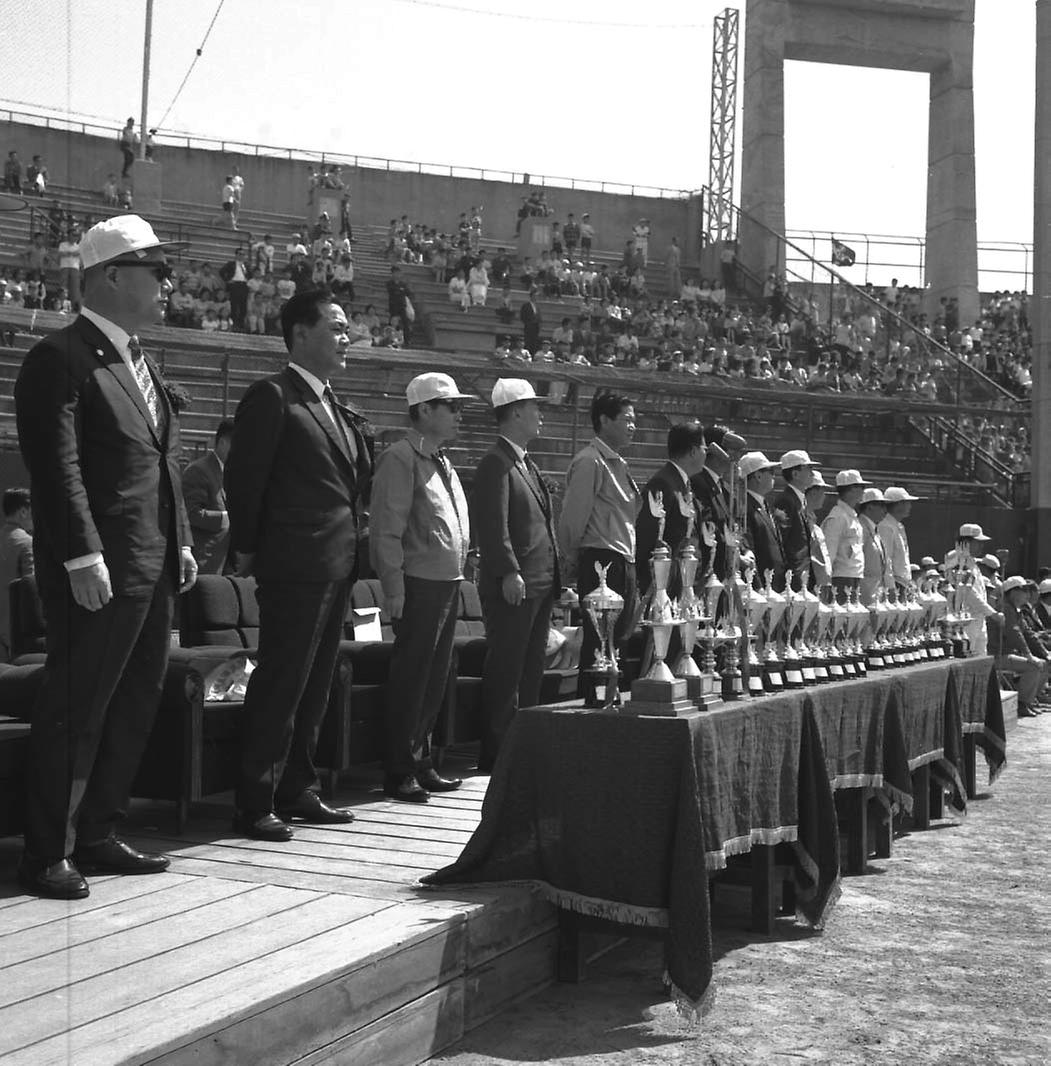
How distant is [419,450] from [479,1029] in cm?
258

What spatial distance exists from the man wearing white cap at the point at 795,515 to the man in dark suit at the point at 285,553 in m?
5.00

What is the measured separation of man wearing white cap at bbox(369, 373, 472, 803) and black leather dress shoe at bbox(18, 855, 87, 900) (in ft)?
6.29

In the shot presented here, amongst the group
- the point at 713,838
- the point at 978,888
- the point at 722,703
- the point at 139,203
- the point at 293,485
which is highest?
the point at 139,203

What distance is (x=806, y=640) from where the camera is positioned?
6.09 metres

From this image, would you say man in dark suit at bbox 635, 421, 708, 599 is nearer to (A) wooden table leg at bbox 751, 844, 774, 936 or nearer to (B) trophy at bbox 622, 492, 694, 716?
(A) wooden table leg at bbox 751, 844, 774, 936

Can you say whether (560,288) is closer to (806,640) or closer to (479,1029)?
(806,640)

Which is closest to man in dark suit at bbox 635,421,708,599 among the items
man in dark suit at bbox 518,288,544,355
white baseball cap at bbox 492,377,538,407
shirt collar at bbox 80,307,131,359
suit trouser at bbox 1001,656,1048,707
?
white baseball cap at bbox 492,377,538,407

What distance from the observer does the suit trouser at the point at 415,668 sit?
586 cm

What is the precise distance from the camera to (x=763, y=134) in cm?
3275

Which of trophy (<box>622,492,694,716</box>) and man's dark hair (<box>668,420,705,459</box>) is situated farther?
man's dark hair (<box>668,420,705,459</box>)

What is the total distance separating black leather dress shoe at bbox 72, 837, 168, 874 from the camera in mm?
4371

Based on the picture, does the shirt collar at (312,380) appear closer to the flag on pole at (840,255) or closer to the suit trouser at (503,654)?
the suit trouser at (503,654)

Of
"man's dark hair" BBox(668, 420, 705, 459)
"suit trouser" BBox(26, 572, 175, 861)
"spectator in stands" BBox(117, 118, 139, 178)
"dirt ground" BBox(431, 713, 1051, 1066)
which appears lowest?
"dirt ground" BBox(431, 713, 1051, 1066)

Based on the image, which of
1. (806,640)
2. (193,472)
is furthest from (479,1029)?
(193,472)
